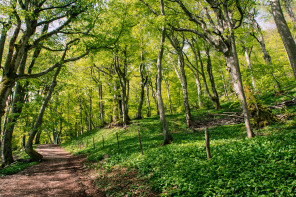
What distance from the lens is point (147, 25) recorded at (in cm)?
1112

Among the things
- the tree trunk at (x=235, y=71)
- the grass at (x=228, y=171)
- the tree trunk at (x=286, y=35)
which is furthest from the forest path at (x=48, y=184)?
the tree trunk at (x=286, y=35)

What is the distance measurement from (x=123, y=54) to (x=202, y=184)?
1743 centimetres

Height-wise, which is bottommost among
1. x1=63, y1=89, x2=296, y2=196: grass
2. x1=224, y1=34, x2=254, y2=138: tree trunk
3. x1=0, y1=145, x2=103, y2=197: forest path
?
x1=0, y1=145, x2=103, y2=197: forest path

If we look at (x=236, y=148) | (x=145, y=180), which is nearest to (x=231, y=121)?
(x=236, y=148)

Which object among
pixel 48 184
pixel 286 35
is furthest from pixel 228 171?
pixel 48 184

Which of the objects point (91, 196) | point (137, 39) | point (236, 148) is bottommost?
point (91, 196)

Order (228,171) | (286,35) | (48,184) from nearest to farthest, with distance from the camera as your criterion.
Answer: (228,171) → (286,35) → (48,184)

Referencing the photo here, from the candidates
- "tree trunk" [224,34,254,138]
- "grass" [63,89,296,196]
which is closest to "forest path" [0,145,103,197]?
"grass" [63,89,296,196]

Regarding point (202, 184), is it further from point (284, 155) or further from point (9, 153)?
point (9, 153)

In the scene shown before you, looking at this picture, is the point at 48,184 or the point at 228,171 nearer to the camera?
the point at 228,171

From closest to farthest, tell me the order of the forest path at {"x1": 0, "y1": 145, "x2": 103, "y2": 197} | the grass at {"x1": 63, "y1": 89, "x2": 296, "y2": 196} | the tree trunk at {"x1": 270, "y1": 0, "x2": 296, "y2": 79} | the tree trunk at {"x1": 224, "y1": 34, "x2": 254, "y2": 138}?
1. the grass at {"x1": 63, "y1": 89, "x2": 296, "y2": 196}
2. the tree trunk at {"x1": 270, "y1": 0, "x2": 296, "y2": 79}
3. the forest path at {"x1": 0, "y1": 145, "x2": 103, "y2": 197}
4. the tree trunk at {"x1": 224, "y1": 34, "x2": 254, "y2": 138}

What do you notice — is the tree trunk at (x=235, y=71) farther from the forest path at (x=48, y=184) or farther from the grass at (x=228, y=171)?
the forest path at (x=48, y=184)

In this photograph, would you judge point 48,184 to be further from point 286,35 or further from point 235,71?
point 286,35

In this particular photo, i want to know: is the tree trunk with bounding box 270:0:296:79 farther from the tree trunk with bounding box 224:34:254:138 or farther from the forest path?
the forest path
